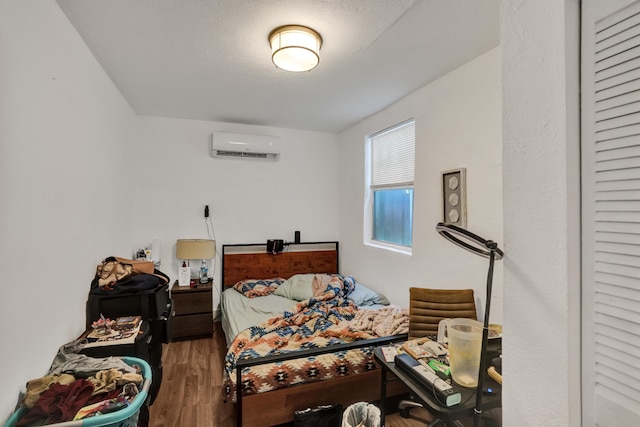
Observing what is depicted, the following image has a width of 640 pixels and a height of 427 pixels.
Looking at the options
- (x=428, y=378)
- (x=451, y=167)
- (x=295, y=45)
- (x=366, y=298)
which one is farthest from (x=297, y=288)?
(x=295, y=45)

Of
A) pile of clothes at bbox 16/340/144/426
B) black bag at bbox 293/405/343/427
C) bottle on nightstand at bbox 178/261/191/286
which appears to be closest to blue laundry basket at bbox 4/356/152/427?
pile of clothes at bbox 16/340/144/426

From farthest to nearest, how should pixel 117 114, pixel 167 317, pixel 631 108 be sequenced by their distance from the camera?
pixel 117 114 → pixel 167 317 → pixel 631 108

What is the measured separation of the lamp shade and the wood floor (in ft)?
3.07

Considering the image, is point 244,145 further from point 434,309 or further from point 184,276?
point 434,309

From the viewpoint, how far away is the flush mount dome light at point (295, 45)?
1.76 metres

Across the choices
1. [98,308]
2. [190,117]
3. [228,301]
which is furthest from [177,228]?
[98,308]

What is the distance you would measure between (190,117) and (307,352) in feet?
10.1

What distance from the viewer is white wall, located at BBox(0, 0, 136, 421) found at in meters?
1.19

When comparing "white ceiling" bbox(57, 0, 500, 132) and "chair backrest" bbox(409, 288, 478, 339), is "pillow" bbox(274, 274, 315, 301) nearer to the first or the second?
"chair backrest" bbox(409, 288, 478, 339)

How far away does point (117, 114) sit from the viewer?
2.65 m

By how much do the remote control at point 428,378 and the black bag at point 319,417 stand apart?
685mm

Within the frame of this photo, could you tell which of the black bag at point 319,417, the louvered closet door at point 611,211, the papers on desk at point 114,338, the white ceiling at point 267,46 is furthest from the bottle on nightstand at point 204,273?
the louvered closet door at point 611,211

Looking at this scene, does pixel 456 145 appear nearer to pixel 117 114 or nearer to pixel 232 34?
pixel 232 34

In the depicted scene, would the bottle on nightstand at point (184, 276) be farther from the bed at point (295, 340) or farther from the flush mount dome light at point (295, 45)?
the flush mount dome light at point (295, 45)
